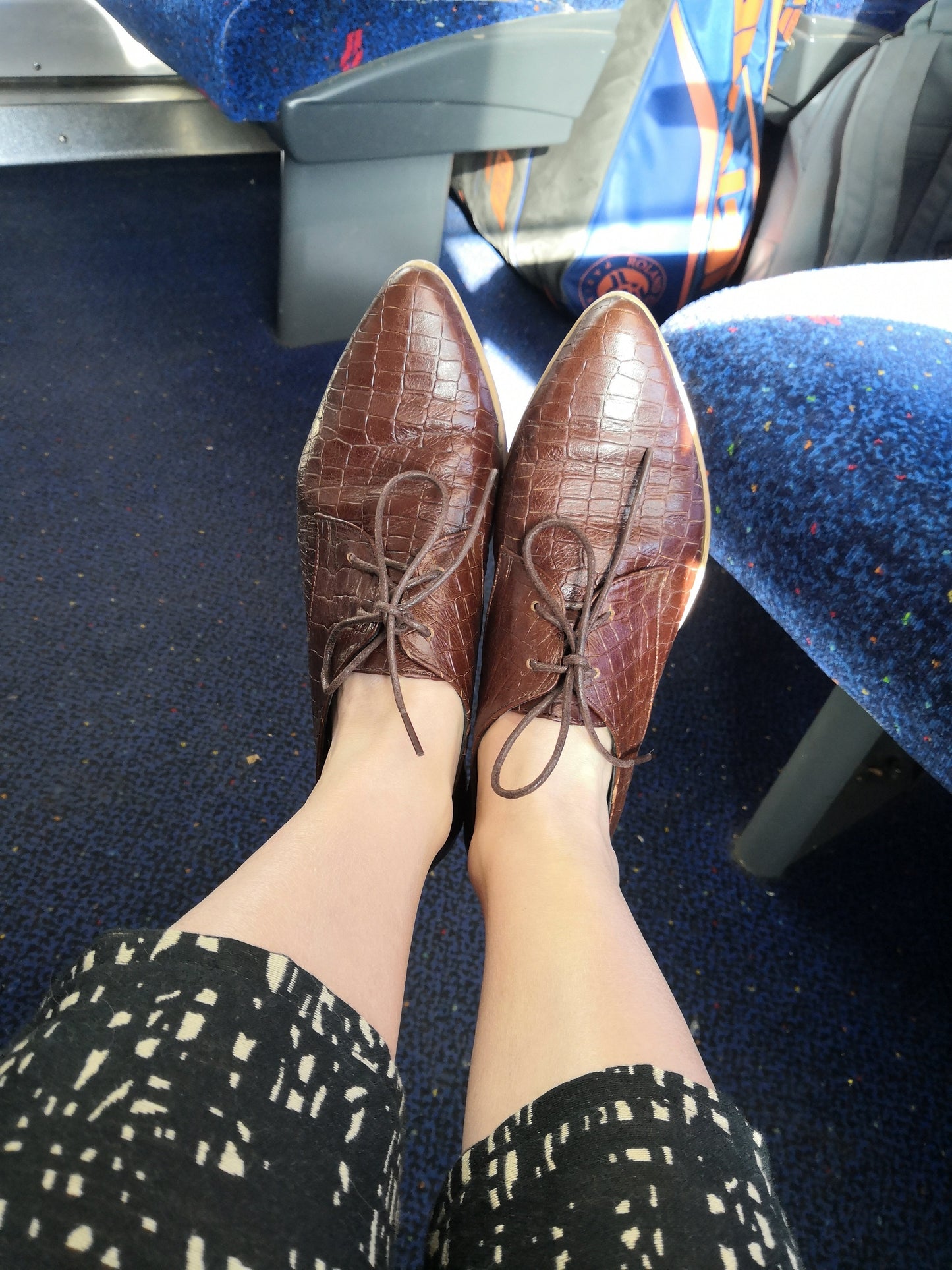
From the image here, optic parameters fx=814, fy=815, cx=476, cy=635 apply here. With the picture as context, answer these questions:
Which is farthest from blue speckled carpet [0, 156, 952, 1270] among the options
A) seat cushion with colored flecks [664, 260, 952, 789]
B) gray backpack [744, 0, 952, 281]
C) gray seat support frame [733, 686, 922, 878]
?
gray backpack [744, 0, 952, 281]

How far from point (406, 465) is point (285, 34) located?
49 cm

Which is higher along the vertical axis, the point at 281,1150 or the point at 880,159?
the point at 880,159

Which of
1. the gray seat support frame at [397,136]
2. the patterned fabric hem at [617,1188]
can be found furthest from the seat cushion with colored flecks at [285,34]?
the patterned fabric hem at [617,1188]

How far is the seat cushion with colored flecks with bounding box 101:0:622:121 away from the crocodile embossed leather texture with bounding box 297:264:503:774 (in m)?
0.31

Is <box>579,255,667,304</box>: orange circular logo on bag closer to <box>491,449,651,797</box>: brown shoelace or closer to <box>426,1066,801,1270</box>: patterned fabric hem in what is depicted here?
<box>491,449,651,797</box>: brown shoelace

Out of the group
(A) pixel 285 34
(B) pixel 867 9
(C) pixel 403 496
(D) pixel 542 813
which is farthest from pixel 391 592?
(B) pixel 867 9

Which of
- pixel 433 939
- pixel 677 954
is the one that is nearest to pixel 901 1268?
pixel 677 954

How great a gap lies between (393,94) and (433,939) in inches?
36.4

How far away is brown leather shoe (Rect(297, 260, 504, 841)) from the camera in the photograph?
68 centimetres

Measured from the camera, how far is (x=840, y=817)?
753mm

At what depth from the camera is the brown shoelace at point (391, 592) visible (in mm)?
665

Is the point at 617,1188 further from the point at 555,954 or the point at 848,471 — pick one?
the point at 848,471

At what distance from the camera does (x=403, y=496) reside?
2.38 feet

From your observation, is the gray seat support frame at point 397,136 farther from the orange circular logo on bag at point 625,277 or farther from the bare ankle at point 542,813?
the bare ankle at point 542,813
